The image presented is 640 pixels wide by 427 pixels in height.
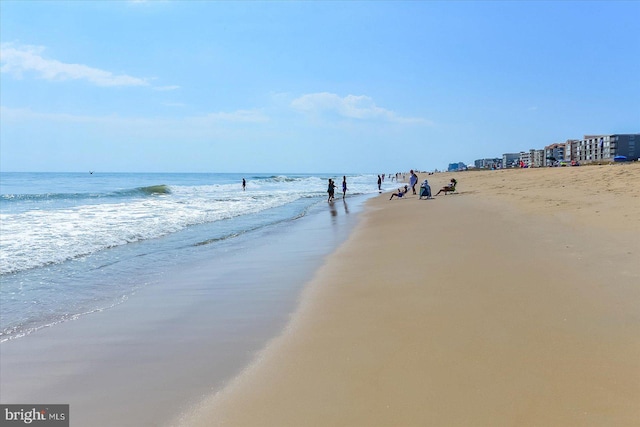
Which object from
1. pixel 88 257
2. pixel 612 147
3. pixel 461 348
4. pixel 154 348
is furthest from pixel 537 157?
pixel 154 348

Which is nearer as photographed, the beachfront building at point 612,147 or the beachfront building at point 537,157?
the beachfront building at point 612,147

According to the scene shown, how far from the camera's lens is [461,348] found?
3.37m

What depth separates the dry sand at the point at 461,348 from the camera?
8.41ft

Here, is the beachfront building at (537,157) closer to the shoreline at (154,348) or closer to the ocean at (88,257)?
the ocean at (88,257)

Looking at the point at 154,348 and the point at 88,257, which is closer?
the point at 154,348

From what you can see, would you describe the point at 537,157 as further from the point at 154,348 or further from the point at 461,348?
the point at 154,348

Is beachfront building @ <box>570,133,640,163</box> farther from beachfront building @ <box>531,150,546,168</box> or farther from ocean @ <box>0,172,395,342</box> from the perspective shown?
ocean @ <box>0,172,395,342</box>

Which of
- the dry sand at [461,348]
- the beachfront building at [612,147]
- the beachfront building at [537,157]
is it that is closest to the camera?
the dry sand at [461,348]

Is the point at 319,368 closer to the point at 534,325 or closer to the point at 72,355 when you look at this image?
the point at 534,325

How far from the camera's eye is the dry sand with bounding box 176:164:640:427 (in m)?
2.56

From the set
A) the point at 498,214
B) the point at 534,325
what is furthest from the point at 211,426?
the point at 498,214

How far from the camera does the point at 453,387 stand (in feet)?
9.14

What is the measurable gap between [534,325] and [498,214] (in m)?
9.24

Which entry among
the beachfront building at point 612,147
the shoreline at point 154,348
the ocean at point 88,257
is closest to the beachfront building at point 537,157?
the beachfront building at point 612,147
